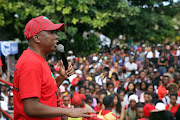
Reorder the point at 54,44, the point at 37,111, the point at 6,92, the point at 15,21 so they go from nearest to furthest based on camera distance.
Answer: the point at 37,111 < the point at 54,44 < the point at 6,92 < the point at 15,21

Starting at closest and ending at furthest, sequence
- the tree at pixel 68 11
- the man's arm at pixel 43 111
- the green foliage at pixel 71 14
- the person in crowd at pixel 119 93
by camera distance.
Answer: the man's arm at pixel 43 111 < the person in crowd at pixel 119 93 < the tree at pixel 68 11 < the green foliage at pixel 71 14

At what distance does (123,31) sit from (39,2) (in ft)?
35.1

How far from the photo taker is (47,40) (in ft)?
6.82

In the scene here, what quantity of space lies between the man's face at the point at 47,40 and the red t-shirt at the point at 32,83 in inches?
3.9

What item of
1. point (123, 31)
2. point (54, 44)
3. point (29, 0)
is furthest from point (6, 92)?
point (123, 31)

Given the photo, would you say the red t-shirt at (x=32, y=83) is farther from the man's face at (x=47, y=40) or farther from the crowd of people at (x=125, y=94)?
the crowd of people at (x=125, y=94)

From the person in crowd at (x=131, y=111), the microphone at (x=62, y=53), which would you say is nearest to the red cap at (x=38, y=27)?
the microphone at (x=62, y=53)

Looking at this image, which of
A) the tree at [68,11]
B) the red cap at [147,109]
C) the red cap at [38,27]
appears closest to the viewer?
the red cap at [38,27]

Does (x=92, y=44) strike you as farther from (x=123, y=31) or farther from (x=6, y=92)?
(x=6, y=92)

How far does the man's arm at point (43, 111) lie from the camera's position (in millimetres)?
1835

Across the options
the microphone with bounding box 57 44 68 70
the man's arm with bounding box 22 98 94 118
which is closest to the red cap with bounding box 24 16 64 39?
the microphone with bounding box 57 44 68 70

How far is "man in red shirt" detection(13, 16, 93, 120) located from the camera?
1.84m

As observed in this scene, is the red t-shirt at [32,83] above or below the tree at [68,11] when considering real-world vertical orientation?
below

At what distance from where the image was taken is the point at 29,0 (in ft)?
48.2
